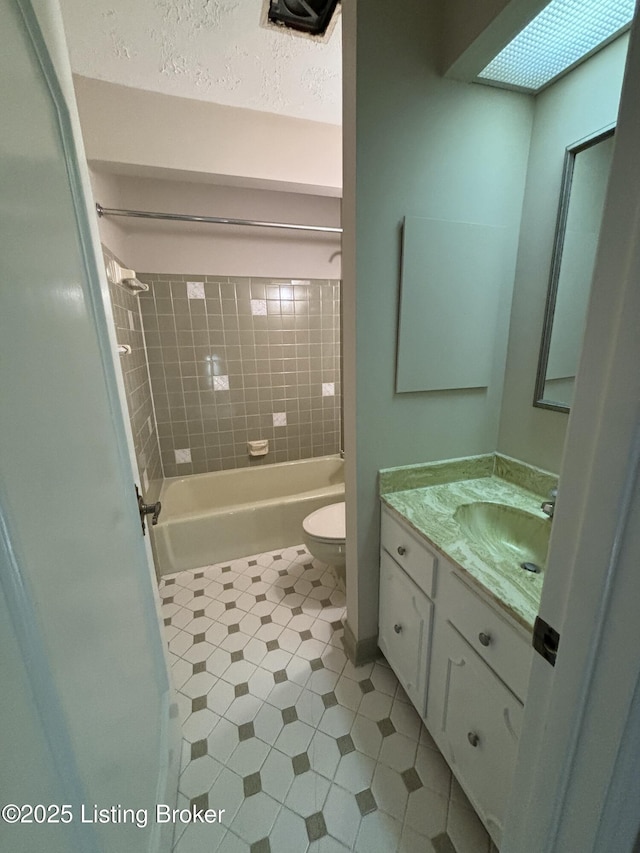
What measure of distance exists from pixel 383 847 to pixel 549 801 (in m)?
0.77

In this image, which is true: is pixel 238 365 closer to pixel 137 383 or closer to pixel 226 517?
pixel 137 383

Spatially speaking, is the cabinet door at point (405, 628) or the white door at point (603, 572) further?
the cabinet door at point (405, 628)

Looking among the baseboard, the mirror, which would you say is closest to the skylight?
the mirror

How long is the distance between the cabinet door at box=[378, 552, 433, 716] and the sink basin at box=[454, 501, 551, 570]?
0.95ft

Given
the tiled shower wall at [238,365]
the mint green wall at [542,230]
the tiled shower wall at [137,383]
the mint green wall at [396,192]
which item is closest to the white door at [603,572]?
the mint green wall at [396,192]

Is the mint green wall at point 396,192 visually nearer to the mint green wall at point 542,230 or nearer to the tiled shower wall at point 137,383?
the mint green wall at point 542,230

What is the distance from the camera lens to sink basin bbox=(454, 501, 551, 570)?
1.05 meters

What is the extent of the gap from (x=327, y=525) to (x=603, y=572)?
1.53m

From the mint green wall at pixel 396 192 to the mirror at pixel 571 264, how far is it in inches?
6.1

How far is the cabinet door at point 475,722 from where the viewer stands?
2.51ft

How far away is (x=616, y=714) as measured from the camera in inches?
14.9

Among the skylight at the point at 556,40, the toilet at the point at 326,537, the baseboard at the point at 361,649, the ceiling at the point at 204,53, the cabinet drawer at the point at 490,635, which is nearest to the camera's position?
the cabinet drawer at the point at 490,635

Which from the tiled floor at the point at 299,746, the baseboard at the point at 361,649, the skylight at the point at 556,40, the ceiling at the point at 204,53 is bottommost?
the tiled floor at the point at 299,746

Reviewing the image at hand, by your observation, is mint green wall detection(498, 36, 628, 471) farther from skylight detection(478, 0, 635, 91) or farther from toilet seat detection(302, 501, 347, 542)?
toilet seat detection(302, 501, 347, 542)
